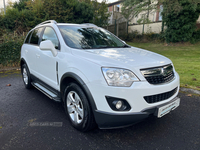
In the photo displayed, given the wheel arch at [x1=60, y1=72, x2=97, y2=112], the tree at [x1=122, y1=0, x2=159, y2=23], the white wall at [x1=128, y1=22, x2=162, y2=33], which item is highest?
the tree at [x1=122, y1=0, x2=159, y2=23]

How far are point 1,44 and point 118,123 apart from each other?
7283 mm

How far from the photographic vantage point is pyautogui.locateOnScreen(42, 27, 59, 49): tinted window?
10.1ft

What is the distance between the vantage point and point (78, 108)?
8.25 ft

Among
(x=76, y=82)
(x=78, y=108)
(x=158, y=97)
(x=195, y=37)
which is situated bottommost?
(x=78, y=108)

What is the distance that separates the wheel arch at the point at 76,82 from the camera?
7.08ft

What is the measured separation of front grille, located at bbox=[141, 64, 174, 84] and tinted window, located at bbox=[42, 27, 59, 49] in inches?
69.0

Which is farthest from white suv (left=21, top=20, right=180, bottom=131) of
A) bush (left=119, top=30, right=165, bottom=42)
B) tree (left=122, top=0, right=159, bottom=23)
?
bush (left=119, top=30, right=165, bottom=42)

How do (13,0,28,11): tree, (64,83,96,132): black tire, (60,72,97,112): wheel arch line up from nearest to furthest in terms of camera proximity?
(60,72,97,112): wheel arch, (64,83,96,132): black tire, (13,0,28,11): tree

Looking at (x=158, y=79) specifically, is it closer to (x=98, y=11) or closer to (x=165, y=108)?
(x=165, y=108)

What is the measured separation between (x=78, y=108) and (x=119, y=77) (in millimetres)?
898

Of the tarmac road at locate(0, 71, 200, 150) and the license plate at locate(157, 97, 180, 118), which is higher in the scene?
the license plate at locate(157, 97, 180, 118)

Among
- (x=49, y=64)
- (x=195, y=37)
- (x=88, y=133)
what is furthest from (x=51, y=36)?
(x=195, y=37)

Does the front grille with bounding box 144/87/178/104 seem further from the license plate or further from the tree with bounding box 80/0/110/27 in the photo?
the tree with bounding box 80/0/110/27

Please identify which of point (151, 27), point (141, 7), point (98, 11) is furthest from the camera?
point (98, 11)
